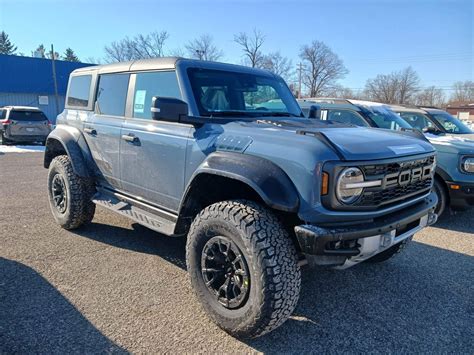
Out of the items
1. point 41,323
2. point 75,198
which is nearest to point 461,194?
point 75,198

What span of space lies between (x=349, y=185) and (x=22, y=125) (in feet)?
51.7

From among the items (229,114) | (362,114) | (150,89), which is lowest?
(229,114)

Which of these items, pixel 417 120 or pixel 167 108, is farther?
pixel 417 120

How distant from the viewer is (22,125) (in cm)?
1488

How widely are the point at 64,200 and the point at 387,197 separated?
3917 millimetres

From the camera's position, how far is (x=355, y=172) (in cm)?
246

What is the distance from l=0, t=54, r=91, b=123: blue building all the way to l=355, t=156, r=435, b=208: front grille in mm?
33087

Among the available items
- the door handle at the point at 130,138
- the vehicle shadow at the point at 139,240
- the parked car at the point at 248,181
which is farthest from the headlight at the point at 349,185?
the door handle at the point at 130,138

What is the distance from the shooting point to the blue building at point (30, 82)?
31.3 meters

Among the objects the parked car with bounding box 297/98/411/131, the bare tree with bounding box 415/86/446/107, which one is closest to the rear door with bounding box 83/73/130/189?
the parked car with bounding box 297/98/411/131

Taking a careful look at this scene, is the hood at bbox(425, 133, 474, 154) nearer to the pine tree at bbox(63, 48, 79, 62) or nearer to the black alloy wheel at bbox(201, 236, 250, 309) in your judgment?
the black alloy wheel at bbox(201, 236, 250, 309)

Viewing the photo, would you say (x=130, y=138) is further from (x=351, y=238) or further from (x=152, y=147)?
(x=351, y=238)

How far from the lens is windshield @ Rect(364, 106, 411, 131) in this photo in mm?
6883

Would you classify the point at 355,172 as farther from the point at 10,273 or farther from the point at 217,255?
the point at 10,273
